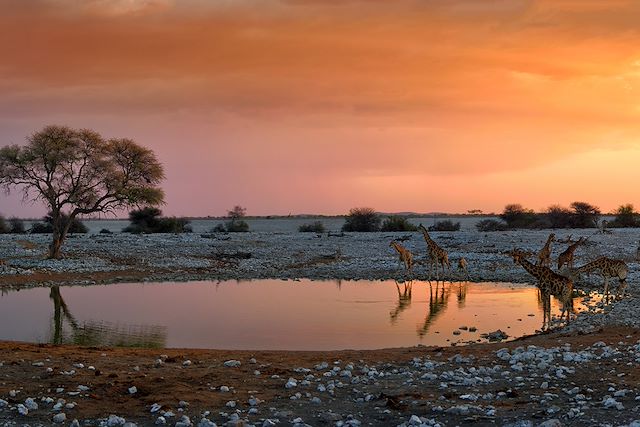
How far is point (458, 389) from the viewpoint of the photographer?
35.7ft

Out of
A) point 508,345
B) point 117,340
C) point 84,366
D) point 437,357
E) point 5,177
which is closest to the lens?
point 84,366

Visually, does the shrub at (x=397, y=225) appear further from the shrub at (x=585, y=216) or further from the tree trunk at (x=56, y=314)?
the tree trunk at (x=56, y=314)

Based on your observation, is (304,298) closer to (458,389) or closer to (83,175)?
(458,389)

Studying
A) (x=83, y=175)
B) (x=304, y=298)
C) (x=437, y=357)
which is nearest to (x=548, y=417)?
(x=437, y=357)

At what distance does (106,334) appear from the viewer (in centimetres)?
1931

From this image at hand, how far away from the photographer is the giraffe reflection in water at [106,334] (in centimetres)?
1798

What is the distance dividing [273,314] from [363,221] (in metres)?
50.0

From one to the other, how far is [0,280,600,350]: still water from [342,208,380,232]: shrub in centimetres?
4017

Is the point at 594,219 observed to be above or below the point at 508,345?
above

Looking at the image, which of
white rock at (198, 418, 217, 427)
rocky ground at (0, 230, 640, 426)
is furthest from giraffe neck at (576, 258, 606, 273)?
white rock at (198, 418, 217, 427)

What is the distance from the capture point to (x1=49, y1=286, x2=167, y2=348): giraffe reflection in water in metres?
18.0

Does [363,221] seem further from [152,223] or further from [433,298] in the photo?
[433,298]

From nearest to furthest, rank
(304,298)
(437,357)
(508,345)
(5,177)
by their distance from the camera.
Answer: (437,357) → (508,345) → (304,298) → (5,177)

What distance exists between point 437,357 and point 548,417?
4.62 m
